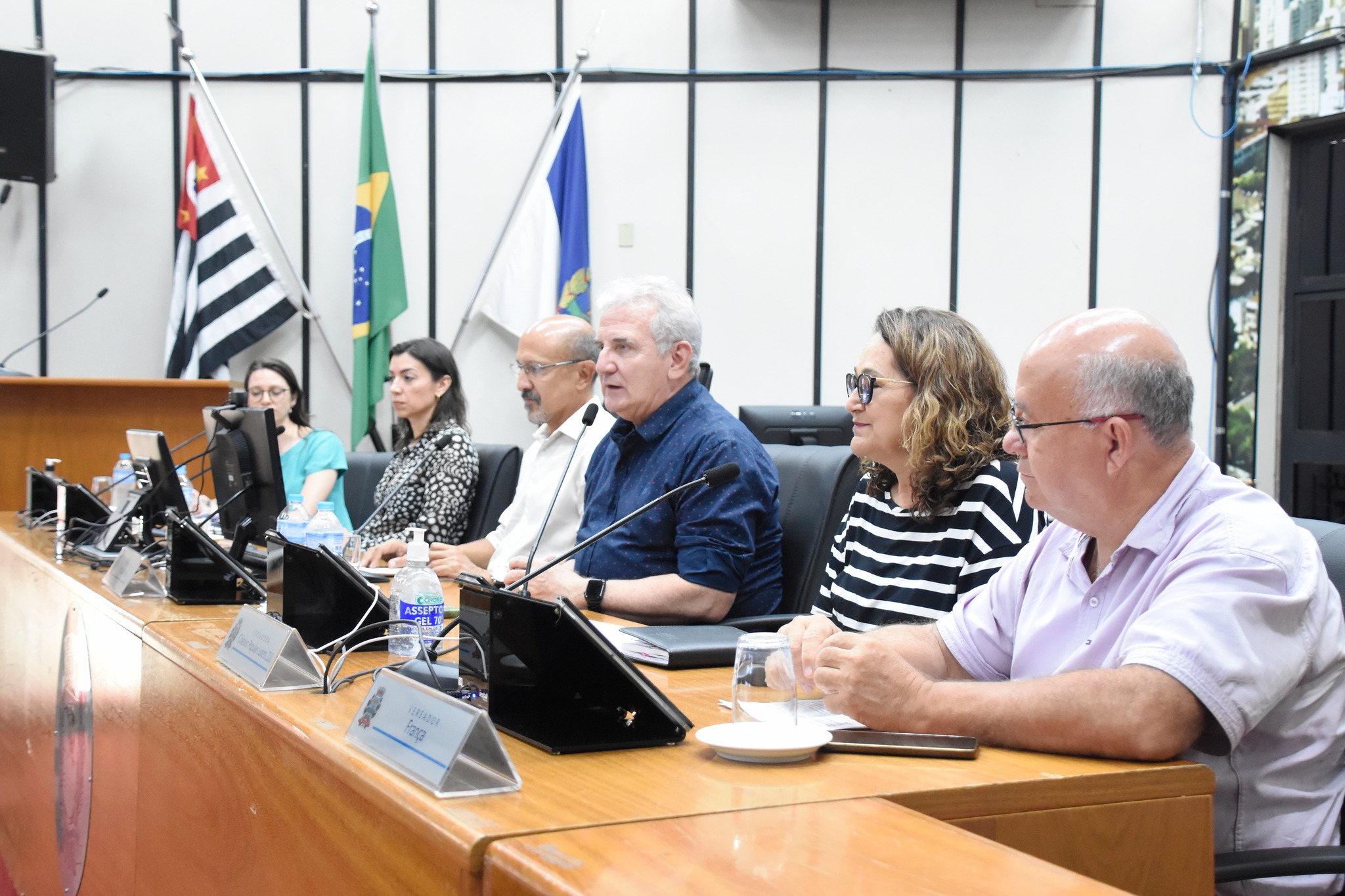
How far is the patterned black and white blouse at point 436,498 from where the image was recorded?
3.30 meters

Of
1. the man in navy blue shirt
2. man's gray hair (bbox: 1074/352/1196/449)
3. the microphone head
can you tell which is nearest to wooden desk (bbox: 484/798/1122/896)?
man's gray hair (bbox: 1074/352/1196/449)

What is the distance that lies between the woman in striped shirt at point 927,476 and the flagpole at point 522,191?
3544mm

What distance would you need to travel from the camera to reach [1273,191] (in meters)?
4.96

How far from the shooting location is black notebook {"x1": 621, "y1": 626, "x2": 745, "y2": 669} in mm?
1575

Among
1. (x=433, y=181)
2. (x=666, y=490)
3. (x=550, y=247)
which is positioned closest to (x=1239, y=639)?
(x=666, y=490)

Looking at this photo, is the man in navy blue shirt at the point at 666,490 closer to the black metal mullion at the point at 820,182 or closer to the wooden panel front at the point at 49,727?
the wooden panel front at the point at 49,727

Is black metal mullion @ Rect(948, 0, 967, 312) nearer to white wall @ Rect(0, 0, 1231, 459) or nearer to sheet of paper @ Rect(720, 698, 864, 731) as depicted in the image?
white wall @ Rect(0, 0, 1231, 459)

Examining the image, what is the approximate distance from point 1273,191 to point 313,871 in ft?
16.7

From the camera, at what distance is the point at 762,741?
1.07 meters

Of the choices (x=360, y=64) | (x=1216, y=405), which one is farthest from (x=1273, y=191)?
(x=360, y=64)

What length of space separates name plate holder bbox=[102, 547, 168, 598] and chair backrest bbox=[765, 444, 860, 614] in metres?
1.20

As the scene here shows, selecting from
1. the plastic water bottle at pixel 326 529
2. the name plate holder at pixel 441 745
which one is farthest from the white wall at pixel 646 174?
the name plate holder at pixel 441 745

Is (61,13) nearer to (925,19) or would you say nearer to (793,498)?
(925,19)

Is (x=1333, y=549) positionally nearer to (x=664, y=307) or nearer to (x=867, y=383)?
(x=867, y=383)
